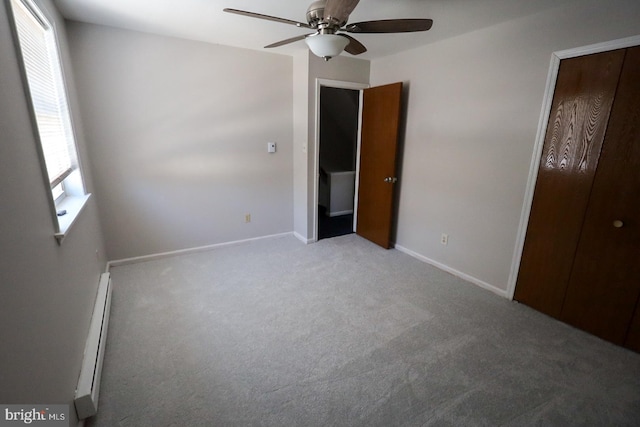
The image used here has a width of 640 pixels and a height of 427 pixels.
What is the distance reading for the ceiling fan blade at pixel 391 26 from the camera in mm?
1607

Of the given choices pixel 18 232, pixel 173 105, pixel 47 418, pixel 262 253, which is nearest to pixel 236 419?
pixel 47 418

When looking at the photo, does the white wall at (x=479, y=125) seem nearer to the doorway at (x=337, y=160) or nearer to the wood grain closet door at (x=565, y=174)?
the wood grain closet door at (x=565, y=174)

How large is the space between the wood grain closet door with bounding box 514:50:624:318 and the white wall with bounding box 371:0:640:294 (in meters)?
0.13

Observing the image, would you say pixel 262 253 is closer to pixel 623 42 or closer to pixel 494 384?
pixel 494 384

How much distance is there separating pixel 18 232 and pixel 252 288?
71.1 inches

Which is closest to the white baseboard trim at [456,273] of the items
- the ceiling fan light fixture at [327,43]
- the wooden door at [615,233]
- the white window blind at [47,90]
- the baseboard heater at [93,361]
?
the wooden door at [615,233]

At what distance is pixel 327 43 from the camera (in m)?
1.69

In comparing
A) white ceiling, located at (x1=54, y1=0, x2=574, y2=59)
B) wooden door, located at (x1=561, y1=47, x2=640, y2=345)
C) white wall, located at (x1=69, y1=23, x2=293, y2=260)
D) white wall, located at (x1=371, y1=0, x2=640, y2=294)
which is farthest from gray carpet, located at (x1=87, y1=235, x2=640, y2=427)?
white ceiling, located at (x1=54, y1=0, x2=574, y2=59)

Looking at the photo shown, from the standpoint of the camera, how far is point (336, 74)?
3.43 metres

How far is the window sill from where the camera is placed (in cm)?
147

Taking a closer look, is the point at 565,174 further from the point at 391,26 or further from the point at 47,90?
the point at 47,90

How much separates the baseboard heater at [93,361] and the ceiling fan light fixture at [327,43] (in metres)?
2.15

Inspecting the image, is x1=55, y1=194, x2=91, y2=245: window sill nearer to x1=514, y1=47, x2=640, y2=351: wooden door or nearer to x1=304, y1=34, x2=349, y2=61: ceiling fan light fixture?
x1=304, y1=34, x2=349, y2=61: ceiling fan light fixture

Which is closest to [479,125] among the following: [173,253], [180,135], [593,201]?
[593,201]
